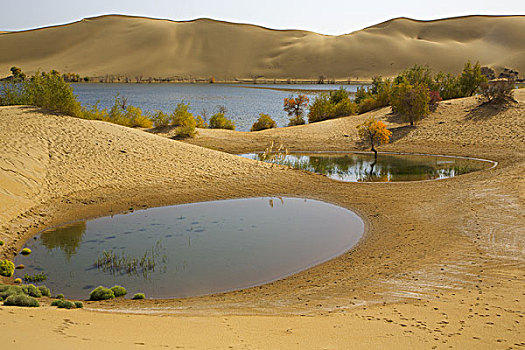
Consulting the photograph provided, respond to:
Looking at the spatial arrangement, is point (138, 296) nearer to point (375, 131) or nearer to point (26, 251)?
point (26, 251)

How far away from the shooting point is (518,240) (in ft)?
34.8

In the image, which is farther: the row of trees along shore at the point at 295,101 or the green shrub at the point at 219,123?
the green shrub at the point at 219,123

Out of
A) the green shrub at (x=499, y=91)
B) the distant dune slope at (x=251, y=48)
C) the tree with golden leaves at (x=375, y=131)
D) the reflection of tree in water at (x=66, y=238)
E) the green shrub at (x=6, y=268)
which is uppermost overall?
the distant dune slope at (x=251, y=48)

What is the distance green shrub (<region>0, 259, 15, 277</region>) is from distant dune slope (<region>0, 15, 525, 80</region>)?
349ft

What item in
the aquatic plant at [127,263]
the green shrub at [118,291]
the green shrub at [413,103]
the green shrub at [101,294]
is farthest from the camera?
the green shrub at [413,103]

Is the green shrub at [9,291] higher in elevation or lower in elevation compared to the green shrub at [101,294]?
higher

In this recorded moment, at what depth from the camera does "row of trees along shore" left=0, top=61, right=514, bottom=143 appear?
2150cm

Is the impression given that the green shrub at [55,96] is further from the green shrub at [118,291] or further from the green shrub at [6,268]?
the green shrub at [118,291]

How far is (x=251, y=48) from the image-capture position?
130500 mm

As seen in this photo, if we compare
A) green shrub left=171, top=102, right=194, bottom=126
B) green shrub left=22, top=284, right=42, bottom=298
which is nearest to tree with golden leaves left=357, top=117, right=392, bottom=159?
green shrub left=171, top=102, right=194, bottom=126

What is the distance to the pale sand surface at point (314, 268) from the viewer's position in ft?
20.9

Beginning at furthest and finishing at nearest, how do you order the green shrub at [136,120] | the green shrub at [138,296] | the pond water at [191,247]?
the green shrub at [136,120] < the pond water at [191,247] < the green shrub at [138,296]

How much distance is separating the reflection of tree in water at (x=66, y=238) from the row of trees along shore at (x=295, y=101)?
9.75m

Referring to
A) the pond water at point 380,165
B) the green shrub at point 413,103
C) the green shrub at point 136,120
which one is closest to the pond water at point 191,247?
the pond water at point 380,165
